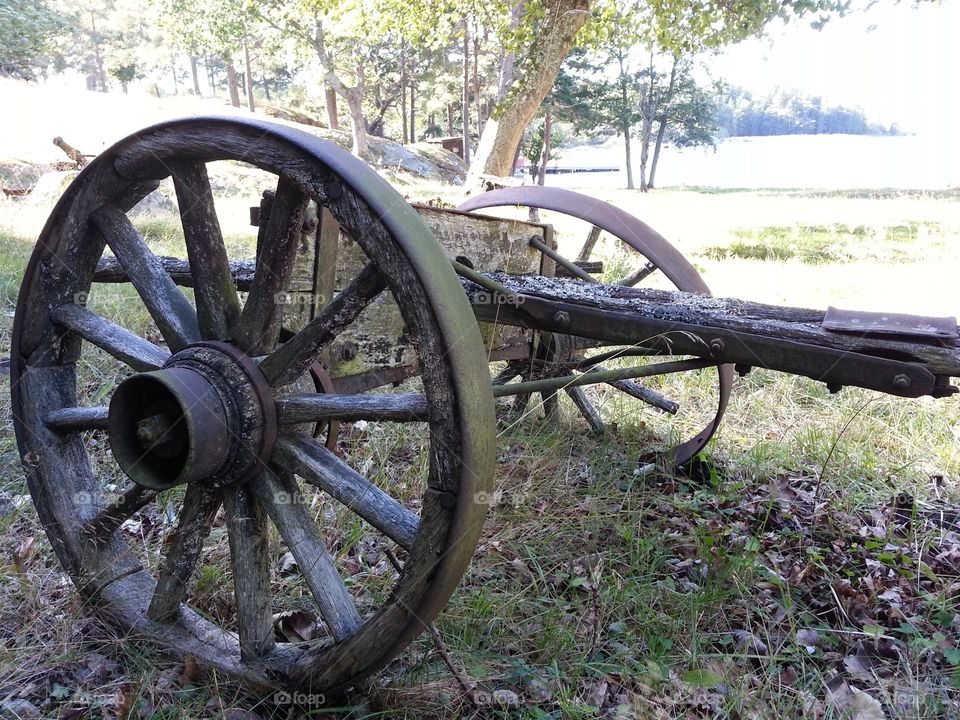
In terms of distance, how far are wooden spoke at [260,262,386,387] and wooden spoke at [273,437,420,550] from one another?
0.58ft

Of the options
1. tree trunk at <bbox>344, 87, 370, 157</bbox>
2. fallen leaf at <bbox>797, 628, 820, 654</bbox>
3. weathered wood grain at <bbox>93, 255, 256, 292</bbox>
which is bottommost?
fallen leaf at <bbox>797, 628, 820, 654</bbox>

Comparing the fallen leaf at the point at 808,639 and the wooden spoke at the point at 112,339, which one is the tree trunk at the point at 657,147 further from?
the wooden spoke at the point at 112,339

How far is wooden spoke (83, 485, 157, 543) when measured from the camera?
6.70ft

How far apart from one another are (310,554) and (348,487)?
0.67 feet

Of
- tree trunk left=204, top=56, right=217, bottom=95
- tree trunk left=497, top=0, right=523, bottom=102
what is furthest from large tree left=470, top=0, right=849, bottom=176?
tree trunk left=204, top=56, right=217, bottom=95

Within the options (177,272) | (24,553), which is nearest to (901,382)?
(177,272)

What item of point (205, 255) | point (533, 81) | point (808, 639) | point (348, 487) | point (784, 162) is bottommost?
point (808, 639)

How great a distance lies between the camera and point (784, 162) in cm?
3466

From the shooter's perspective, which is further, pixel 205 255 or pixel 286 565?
pixel 286 565

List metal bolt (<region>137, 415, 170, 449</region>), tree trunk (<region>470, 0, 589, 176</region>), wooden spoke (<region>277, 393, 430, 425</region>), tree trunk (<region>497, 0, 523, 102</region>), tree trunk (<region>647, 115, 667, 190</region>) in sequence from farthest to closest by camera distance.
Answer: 1. tree trunk (<region>647, 115, 667, 190</region>)
2. tree trunk (<region>497, 0, 523, 102</region>)
3. tree trunk (<region>470, 0, 589, 176</region>)
4. metal bolt (<region>137, 415, 170, 449</region>)
5. wooden spoke (<region>277, 393, 430, 425</region>)

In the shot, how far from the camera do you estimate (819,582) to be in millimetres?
2525

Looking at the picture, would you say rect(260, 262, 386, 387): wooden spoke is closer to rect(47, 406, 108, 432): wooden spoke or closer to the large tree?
rect(47, 406, 108, 432): wooden spoke

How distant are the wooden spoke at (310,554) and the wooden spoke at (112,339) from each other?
494 mm

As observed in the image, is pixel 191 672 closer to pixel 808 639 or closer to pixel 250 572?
pixel 250 572
